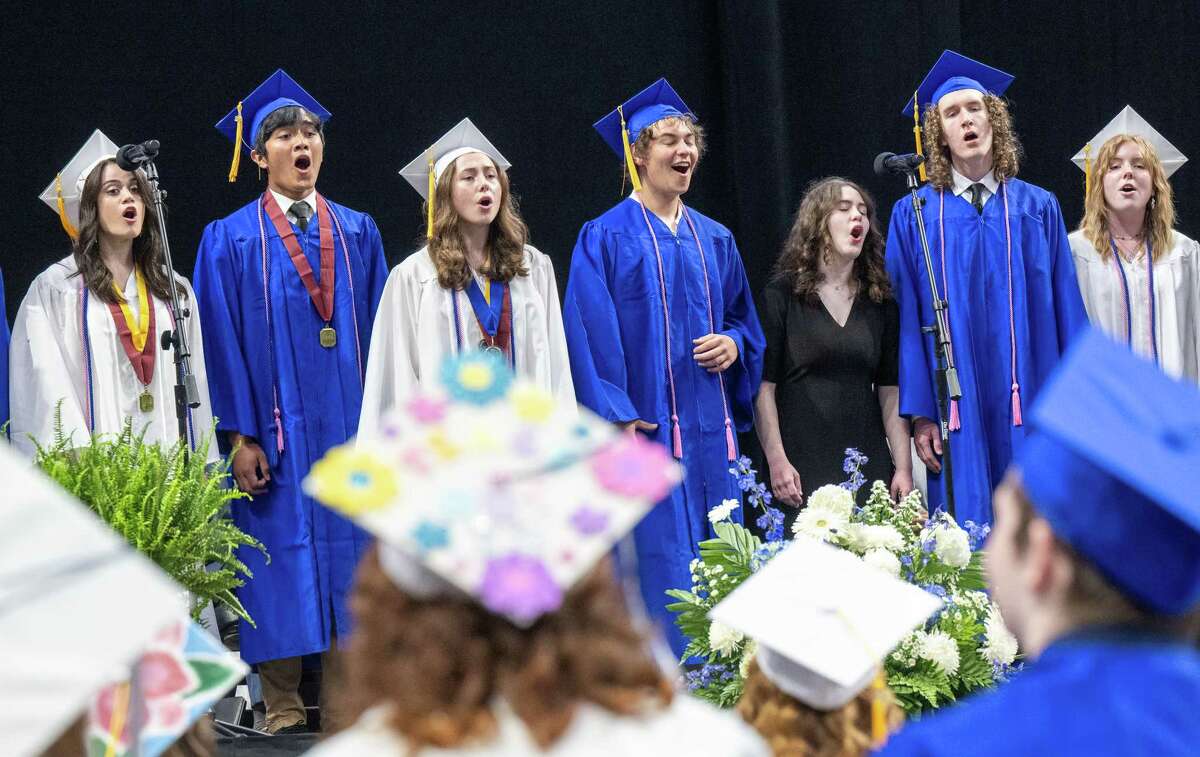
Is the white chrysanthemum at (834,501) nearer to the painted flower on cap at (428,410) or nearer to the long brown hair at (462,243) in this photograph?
the long brown hair at (462,243)

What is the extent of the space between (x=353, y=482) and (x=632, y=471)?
0.90 ft

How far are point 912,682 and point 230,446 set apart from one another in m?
3.00

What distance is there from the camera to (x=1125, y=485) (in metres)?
1.33

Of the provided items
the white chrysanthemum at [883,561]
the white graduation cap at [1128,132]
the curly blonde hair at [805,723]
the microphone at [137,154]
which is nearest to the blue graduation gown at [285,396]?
the microphone at [137,154]

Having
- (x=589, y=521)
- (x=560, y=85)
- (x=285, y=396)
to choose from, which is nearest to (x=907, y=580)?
(x=589, y=521)

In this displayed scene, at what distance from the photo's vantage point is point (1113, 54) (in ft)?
23.9

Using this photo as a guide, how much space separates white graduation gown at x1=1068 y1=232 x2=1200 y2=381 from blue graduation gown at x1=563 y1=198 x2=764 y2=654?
1392mm

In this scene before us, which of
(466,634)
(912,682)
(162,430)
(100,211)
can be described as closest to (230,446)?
(162,430)

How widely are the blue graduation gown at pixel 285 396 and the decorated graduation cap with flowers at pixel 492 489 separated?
392 centimetres

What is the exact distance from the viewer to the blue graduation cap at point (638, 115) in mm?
5816

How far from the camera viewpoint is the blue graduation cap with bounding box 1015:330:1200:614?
132 cm

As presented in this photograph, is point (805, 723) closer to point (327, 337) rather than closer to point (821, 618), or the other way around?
point (821, 618)

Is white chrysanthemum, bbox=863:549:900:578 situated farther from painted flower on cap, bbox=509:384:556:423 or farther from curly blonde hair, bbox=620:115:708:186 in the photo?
curly blonde hair, bbox=620:115:708:186

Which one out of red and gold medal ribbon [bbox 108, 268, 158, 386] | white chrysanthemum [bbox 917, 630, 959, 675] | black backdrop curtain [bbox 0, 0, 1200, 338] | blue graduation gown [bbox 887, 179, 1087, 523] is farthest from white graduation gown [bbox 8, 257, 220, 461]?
white chrysanthemum [bbox 917, 630, 959, 675]
